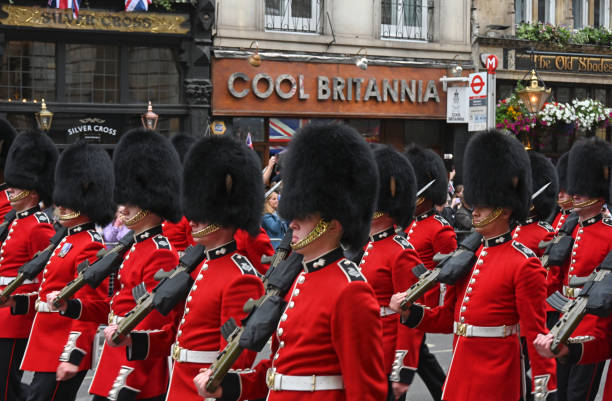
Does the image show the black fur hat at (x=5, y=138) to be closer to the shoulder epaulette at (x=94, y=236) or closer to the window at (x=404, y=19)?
the shoulder epaulette at (x=94, y=236)

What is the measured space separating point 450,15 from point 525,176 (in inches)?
521

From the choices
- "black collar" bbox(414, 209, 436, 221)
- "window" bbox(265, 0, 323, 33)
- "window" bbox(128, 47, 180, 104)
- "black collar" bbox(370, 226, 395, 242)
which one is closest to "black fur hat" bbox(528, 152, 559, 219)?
"black collar" bbox(414, 209, 436, 221)

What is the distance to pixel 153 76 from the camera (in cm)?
1586

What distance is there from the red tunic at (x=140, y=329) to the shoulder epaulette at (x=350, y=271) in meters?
1.39

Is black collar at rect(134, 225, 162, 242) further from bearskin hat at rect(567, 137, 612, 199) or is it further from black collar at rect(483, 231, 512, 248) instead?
bearskin hat at rect(567, 137, 612, 199)

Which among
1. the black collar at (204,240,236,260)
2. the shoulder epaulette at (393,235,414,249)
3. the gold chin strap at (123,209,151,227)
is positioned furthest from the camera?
the shoulder epaulette at (393,235,414,249)

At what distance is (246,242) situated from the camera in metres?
6.72

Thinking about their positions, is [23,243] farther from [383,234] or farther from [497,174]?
[497,174]

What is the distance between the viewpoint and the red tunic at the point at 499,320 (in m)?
4.63

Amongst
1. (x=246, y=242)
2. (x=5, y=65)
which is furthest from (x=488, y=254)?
(x=5, y=65)

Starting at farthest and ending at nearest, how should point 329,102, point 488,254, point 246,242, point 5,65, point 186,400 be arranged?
point 329,102, point 5,65, point 246,242, point 488,254, point 186,400

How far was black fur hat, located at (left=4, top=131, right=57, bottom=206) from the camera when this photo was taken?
23.4 ft

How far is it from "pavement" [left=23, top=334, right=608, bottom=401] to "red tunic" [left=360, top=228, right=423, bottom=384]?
5.56ft

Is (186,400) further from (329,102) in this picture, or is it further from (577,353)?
(329,102)
